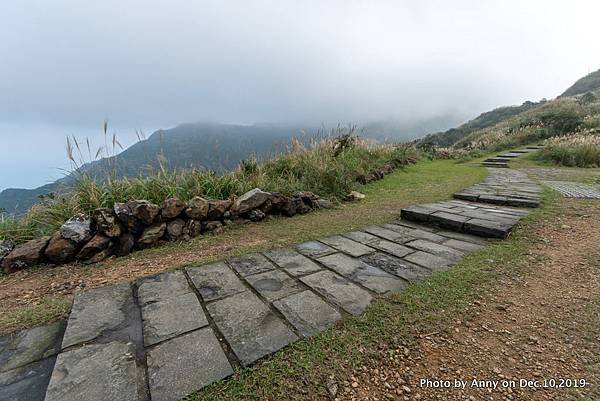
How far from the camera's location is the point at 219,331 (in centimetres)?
111

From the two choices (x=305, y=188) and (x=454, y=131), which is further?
(x=454, y=131)

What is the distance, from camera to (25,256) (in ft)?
6.17

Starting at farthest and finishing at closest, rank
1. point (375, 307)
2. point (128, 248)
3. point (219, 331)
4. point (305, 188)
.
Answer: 1. point (305, 188)
2. point (128, 248)
3. point (375, 307)
4. point (219, 331)

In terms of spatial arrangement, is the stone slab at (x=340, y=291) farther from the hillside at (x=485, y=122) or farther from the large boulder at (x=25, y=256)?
the hillside at (x=485, y=122)

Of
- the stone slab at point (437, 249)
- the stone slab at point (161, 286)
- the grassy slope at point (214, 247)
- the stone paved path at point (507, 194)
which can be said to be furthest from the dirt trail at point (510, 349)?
the stone paved path at point (507, 194)

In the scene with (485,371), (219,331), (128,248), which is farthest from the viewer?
(128,248)

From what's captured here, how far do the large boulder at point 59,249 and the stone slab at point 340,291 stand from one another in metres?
1.83

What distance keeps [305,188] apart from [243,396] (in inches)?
124

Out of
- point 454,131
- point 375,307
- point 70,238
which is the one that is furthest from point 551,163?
point 454,131

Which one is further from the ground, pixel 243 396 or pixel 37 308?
pixel 37 308

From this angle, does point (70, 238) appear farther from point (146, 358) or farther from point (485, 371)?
point (485, 371)

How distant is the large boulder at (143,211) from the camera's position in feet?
7.07

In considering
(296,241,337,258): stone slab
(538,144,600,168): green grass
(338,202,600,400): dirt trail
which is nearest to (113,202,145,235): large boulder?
(296,241,337,258): stone slab

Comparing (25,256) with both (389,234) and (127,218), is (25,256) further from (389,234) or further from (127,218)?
(389,234)
